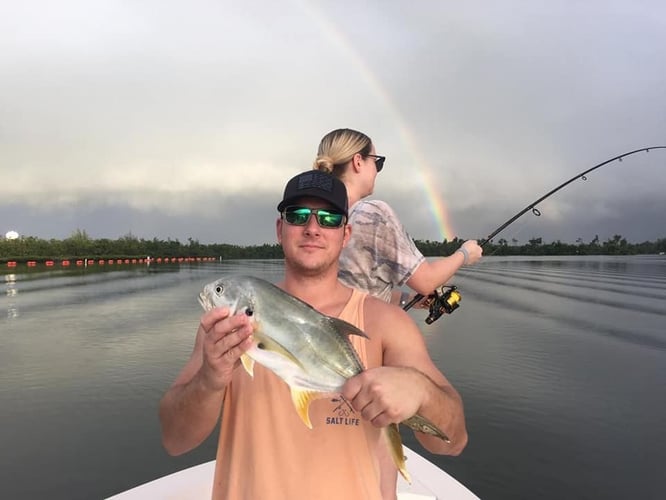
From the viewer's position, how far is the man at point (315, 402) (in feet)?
6.54

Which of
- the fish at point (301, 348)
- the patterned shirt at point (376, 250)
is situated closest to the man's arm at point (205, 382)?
the fish at point (301, 348)

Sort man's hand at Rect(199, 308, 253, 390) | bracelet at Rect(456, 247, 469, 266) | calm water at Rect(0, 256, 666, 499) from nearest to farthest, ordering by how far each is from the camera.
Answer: man's hand at Rect(199, 308, 253, 390) → bracelet at Rect(456, 247, 469, 266) → calm water at Rect(0, 256, 666, 499)

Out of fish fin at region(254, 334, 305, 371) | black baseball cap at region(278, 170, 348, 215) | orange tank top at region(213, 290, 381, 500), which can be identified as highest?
black baseball cap at region(278, 170, 348, 215)

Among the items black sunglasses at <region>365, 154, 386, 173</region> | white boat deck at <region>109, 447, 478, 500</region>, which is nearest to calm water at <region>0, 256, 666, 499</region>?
white boat deck at <region>109, 447, 478, 500</region>

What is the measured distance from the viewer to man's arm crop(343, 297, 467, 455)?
1.98m

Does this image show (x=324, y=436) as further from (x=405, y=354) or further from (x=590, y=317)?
(x=590, y=317)

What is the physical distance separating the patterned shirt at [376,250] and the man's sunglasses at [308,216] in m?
1.06

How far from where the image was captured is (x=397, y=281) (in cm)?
364

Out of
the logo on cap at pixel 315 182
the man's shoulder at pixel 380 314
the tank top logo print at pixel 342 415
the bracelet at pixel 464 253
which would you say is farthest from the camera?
the bracelet at pixel 464 253

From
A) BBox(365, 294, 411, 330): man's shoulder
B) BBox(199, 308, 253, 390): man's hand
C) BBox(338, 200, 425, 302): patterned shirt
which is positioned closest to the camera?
BBox(199, 308, 253, 390): man's hand

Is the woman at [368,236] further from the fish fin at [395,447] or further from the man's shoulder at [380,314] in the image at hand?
the fish fin at [395,447]

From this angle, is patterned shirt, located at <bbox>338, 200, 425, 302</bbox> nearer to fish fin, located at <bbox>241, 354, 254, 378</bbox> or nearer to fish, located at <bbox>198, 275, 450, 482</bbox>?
fish, located at <bbox>198, 275, 450, 482</bbox>

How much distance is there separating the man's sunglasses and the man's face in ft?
0.05

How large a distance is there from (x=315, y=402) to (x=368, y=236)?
5.10 feet
